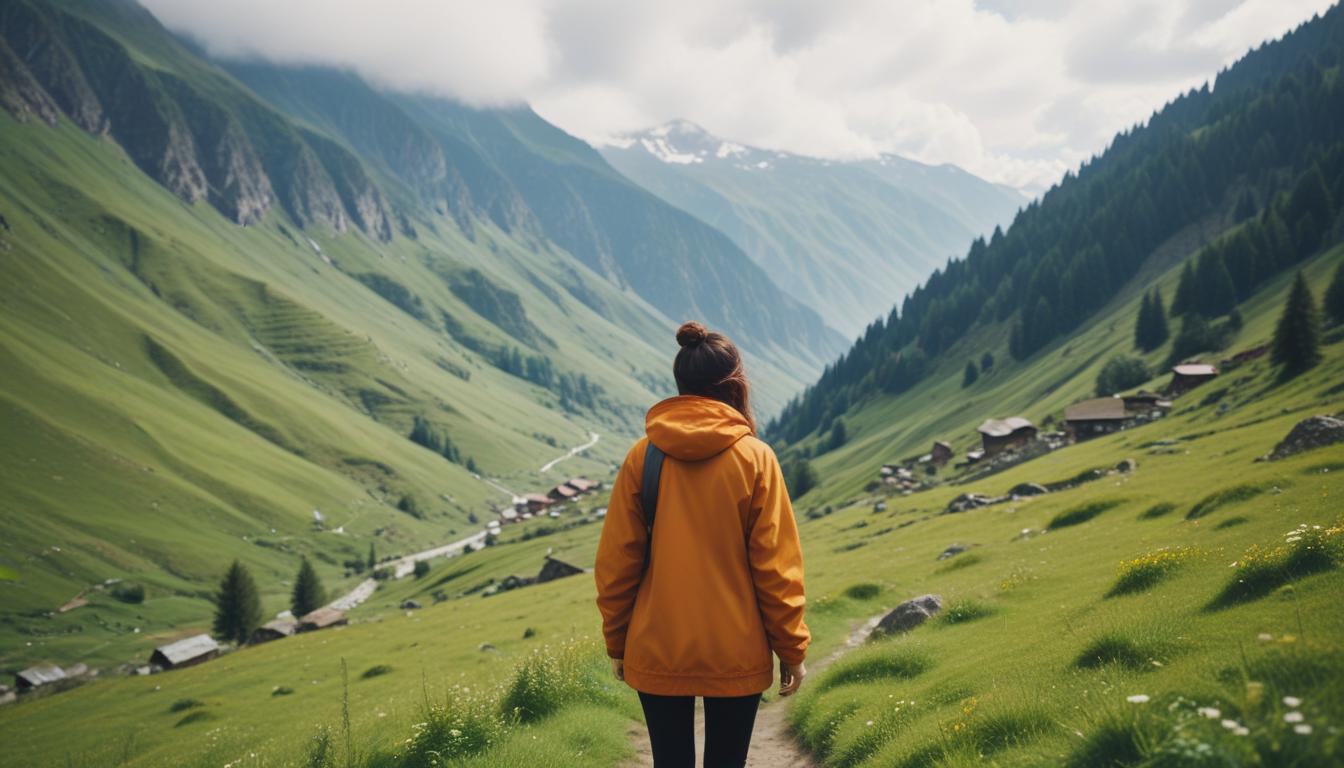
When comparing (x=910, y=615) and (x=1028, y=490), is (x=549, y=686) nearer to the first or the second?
(x=910, y=615)

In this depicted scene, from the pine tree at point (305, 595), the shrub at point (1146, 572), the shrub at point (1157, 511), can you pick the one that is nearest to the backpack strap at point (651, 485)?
the shrub at point (1146, 572)

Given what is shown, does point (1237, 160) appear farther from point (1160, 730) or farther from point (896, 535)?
point (1160, 730)

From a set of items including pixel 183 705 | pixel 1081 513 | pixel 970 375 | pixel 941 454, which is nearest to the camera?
pixel 1081 513

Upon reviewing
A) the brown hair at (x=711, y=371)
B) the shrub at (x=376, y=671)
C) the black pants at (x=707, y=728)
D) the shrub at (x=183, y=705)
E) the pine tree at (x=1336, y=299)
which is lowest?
the pine tree at (x=1336, y=299)

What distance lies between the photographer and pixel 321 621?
347 feet

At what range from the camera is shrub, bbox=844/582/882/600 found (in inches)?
1163

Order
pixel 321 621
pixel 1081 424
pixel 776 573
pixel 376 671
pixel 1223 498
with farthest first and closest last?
pixel 321 621
pixel 1081 424
pixel 376 671
pixel 1223 498
pixel 776 573

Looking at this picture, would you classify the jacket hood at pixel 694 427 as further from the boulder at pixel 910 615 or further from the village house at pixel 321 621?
the village house at pixel 321 621

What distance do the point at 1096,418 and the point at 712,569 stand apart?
103 m

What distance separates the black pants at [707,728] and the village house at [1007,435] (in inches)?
4301

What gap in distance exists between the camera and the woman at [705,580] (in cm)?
767

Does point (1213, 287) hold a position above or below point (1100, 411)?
above

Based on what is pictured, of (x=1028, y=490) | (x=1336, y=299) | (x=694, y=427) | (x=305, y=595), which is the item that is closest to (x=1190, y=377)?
(x=1336, y=299)

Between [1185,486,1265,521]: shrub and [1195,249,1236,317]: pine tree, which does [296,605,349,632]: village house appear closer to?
[1185,486,1265,521]: shrub
